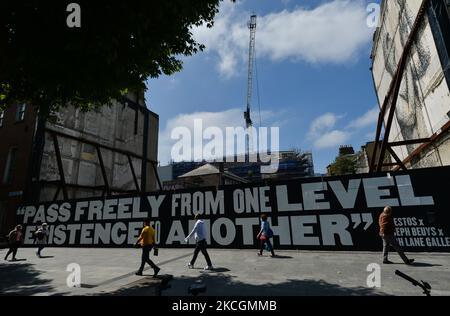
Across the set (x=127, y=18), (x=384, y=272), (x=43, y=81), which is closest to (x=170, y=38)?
(x=127, y=18)

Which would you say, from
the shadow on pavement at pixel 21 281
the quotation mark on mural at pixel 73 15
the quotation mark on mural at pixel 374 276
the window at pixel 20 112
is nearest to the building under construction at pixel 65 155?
the window at pixel 20 112

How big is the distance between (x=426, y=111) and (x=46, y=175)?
85.9ft

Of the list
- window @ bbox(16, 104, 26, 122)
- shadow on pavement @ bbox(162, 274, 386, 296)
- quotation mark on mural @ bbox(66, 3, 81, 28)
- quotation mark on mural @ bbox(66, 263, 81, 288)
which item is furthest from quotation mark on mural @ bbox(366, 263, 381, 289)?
window @ bbox(16, 104, 26, 122)

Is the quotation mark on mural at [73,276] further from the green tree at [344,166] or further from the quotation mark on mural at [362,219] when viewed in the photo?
the green tree at [344,166]

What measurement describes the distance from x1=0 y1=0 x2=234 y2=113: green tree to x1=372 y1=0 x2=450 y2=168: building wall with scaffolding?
37.5 ft

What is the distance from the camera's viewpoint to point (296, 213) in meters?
12.6

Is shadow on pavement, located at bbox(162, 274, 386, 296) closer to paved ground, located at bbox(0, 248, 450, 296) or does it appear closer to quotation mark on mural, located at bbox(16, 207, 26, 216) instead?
paved ground, located at bbox(0, 248, 450, 296)

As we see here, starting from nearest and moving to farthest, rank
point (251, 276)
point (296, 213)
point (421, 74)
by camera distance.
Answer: point (251, 276) < point (296, 213) < point (421, 74)

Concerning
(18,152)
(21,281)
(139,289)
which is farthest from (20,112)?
(139,289)

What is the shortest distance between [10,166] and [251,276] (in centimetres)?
2359

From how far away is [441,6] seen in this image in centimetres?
1131

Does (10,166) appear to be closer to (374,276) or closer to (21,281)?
(21,281)

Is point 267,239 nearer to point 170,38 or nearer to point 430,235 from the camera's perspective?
point 430,235

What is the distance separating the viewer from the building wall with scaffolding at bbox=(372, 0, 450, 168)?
1195cm
